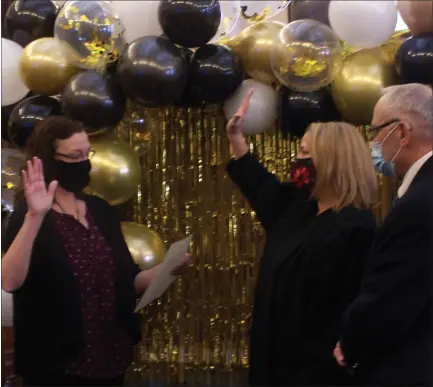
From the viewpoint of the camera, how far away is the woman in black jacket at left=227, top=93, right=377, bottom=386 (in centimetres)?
179

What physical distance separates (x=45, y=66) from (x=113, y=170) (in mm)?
421

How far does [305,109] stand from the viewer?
2.31 m

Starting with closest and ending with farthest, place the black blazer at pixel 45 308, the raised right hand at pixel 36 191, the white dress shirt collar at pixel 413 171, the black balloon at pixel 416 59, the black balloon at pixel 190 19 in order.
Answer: the white dress shirt collar at pixel 413 171, the raised right hand at pixel 36 191, the black blazer at pixel 45 308, the black balloon at pixel 416 59, the black balloon at pixel 190 19

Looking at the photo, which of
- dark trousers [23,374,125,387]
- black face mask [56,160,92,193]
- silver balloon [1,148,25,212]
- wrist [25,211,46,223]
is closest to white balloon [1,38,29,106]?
silver balloon [1,148,25,212]

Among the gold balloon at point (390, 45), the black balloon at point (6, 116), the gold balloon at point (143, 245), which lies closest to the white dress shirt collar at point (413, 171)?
the gold balloon at point (390, 45)

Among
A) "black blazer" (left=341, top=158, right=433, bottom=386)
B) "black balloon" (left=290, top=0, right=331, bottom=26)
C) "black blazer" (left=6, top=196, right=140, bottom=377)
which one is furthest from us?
"black balloon" (left=290, top=0, right=331, bottom=26)

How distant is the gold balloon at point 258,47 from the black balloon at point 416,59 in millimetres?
418

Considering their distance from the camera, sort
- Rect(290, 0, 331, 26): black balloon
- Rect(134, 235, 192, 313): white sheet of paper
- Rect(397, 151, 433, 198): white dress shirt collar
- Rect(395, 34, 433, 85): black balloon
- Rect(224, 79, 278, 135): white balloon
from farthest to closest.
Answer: Rect(290, 0, 331, 26): black balloon, Rect(224, 79, 278, 135): white balloon, Rect(395, 34, 433, 85): black balloon, Rect(134, 235, 192, 313): white sheet of paper, Rect(397, 151, 433, 198): white dress shirt collar

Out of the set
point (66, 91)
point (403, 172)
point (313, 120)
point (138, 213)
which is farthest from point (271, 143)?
point (403, 172)

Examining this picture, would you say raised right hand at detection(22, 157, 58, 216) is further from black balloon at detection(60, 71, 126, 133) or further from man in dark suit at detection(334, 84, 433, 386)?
man in dark suit at detection(334, 84, 433, 386)

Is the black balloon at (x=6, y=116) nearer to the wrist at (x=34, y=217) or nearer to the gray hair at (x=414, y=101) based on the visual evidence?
the wrist at (x=34, y=217)

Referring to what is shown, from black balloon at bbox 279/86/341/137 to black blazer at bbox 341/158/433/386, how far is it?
2.56ft

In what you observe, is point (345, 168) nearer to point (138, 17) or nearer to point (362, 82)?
point (362, 82)

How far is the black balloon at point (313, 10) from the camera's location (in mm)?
2447
